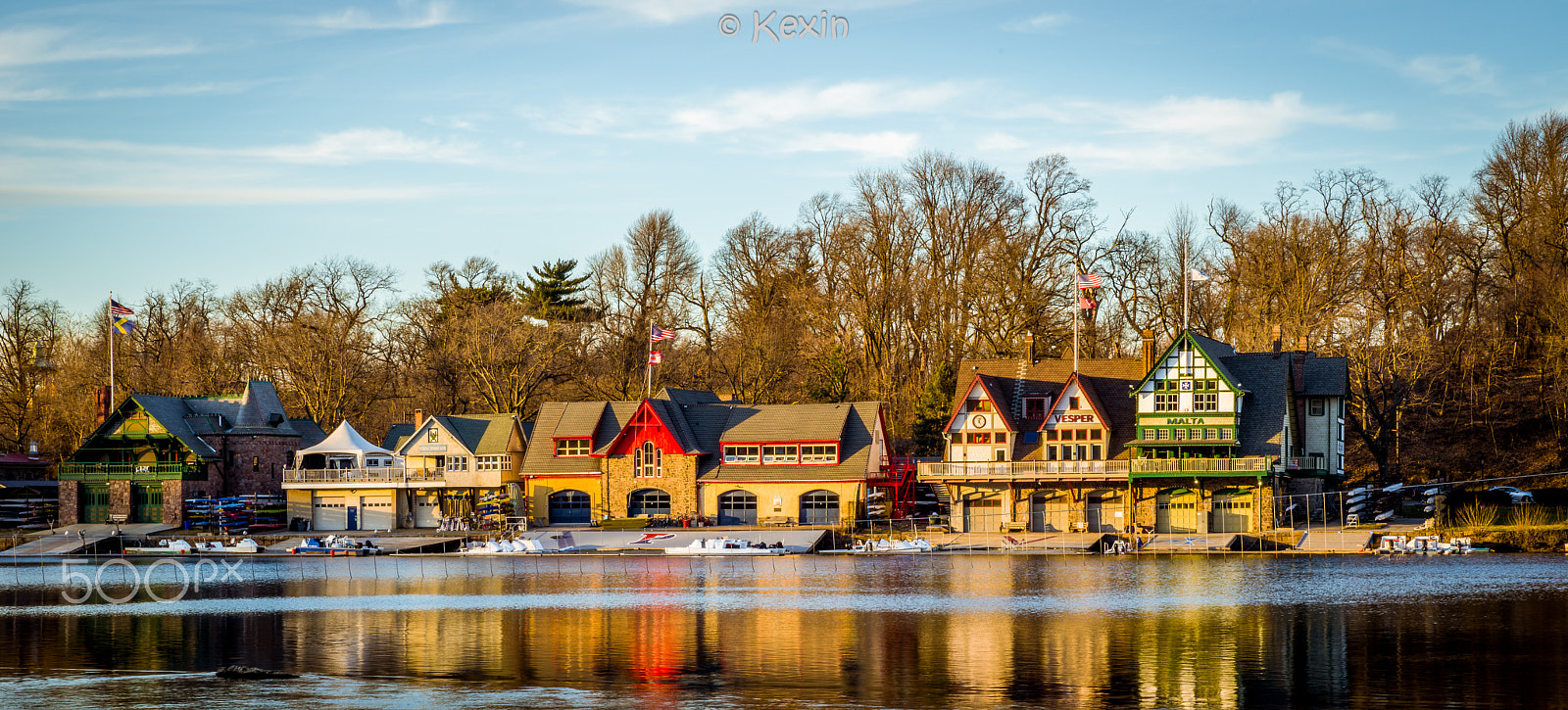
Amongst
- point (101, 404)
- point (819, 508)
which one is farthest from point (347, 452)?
point (819, 508)

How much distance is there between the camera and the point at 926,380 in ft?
266

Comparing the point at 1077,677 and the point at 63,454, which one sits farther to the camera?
the point at 63,454

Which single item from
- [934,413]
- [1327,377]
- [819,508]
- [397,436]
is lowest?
[819,508]

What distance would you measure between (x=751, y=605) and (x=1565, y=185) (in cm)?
4702

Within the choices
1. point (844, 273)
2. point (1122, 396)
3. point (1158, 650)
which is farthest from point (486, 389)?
point (1158, 650)

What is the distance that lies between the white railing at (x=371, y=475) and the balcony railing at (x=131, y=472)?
586 cm

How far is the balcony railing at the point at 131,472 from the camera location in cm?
7694

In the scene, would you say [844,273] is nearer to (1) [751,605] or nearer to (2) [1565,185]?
(2) [1565,185]

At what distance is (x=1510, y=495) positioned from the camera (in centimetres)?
6619

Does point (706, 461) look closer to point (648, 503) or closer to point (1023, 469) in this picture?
point (648, 503)

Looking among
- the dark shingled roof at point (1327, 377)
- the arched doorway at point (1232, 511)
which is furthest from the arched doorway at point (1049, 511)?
the dark shingled roof at point (1327, 377)

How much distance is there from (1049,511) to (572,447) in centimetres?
2398

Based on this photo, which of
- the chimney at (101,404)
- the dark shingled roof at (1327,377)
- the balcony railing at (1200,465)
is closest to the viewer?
the balcony railing at (1200,465)

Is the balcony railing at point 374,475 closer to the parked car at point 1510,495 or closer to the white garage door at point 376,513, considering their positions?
the white garage door at point 376,513
